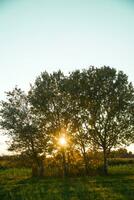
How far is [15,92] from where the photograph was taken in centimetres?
7594

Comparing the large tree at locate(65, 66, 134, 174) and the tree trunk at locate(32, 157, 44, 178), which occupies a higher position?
the large tree at locate(65, 66, 134, 174)

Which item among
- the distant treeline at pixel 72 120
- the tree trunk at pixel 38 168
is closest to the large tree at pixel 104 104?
the distant treeline at pixel 72 120

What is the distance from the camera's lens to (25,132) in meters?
72.8

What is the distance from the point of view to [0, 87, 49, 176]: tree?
2832 inches

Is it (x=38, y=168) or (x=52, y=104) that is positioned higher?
(x=52, y=104)

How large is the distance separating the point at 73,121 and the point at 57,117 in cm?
355

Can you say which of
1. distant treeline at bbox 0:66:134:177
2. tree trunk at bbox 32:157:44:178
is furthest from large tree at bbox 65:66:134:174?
tree trunk at bbox 32:157:44:178

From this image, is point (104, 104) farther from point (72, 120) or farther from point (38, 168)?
point (38, 168)

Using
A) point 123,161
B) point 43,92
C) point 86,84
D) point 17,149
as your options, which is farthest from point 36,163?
point 123,161

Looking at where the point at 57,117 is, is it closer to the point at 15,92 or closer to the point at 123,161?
the point at 15,92

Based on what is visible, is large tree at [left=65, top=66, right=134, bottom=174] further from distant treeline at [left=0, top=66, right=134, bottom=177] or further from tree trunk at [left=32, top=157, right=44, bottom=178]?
tree trunk at [left=32, top=157, right=44, bottom=178]

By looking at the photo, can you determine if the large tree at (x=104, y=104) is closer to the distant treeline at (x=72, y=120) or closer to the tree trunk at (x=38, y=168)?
the distant treeline at (x=72, y=120)

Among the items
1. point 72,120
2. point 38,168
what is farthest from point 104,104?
point 38,168

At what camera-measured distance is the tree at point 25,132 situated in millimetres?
71938
